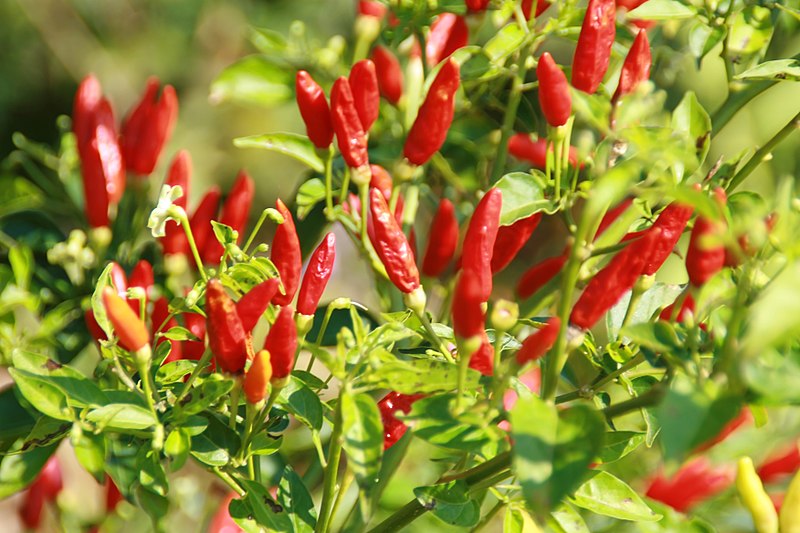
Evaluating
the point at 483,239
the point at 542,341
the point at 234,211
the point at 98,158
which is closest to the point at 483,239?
the point at 483,239

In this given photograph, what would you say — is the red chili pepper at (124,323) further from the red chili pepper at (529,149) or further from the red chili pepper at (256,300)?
the red chili pepper at (529,149)

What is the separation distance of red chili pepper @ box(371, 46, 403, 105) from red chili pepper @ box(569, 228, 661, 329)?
32cm

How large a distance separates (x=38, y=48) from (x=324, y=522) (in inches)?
114

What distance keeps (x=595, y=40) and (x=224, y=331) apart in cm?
35

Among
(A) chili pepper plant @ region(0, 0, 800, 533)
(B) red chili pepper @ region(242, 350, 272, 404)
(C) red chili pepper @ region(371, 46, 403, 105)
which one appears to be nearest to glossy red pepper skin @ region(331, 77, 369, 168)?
(A) chili pepper plant @ region(0, 0, 800, 533)

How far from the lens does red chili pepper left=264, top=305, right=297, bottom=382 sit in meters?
0.68

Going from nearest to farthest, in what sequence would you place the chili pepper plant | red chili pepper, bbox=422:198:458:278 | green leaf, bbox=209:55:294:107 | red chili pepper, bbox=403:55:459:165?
the chili pepper plant < red chili pepper, bbox=403:55:459:165 < red chili pepper, bbox=422:198:458:278 < green leaf, bbox=209:55:294:107

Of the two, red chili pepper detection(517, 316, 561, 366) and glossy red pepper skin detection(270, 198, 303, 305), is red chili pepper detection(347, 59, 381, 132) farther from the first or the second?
red chili pepper detection(517, 316, 561, 366)

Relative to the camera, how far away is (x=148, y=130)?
3.39 ft

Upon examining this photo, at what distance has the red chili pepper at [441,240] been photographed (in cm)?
89

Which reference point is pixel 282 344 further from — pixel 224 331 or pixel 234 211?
pixel 234 211

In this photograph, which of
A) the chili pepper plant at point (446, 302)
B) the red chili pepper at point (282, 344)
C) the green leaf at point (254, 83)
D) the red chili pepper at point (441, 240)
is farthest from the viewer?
the green leaf at point (254, 83)

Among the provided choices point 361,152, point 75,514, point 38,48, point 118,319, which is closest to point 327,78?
point 361,152

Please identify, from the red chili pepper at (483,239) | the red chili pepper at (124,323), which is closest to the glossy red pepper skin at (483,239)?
the red chili pepper at (483,239)
